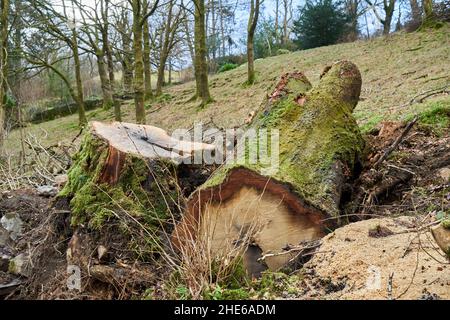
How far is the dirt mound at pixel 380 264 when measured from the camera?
235 cm

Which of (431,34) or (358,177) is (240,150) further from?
(431,34)

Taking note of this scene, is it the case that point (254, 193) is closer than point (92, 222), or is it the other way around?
point (254, 193)

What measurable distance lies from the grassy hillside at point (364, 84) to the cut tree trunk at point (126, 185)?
289 cm

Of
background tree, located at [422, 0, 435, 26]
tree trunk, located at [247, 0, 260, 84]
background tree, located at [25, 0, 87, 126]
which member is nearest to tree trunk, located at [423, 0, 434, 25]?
background tree, located at [422, 0, 435, 26]

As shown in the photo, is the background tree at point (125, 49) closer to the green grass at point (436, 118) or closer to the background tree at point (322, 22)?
the green grass at point (436, 118)

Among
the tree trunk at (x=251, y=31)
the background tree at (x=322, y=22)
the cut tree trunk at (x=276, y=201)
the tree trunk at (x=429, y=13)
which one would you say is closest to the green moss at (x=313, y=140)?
the cut tree trunk at (x=276, y=201)

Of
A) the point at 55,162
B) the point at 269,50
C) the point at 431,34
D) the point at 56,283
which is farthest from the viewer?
the point at 269,50

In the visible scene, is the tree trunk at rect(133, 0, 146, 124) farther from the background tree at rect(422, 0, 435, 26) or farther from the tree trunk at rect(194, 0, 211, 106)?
the background tree at rect(422, 0, 435, 26)

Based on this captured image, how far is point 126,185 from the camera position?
12.6 feet

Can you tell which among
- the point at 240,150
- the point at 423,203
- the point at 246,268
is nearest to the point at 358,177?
the point at 423,203

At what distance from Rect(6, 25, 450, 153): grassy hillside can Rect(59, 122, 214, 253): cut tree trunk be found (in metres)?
2.89

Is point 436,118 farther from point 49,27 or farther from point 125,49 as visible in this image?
point 125,49

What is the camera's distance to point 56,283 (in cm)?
341

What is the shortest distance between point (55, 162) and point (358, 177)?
171 inches
